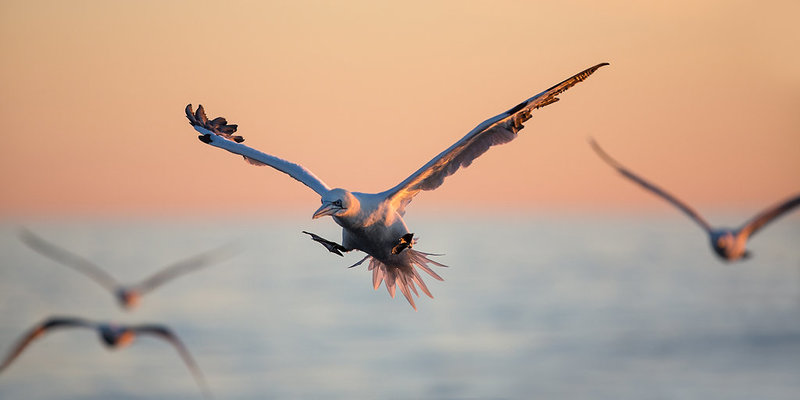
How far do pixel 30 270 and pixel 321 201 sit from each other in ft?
337

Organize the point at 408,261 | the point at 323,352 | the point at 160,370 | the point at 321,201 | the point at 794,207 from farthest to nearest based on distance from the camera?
1. the point at 323,352
2. the point at 160,370
3. the point at 794,207
4. the point at 408,261
5. the point at 321,201

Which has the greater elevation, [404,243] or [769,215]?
[769,215]

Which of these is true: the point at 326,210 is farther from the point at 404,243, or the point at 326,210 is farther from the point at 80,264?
the point at 80,264

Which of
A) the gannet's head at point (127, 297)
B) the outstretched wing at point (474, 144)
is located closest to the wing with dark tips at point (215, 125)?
the outstretched wing at point (474, 144)

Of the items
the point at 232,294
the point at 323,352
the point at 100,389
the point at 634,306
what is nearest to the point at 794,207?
the point at 100,389

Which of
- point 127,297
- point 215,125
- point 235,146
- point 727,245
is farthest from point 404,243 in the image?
point 127,297

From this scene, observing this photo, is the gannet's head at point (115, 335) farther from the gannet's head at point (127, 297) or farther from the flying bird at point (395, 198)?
the flying bird at point (395, 198)

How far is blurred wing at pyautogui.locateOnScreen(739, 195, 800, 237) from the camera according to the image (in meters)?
19.7

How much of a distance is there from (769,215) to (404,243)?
1143 cm

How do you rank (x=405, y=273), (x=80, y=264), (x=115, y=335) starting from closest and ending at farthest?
(x=405, y=273), (x=115, y=335), (x=80, y=264)

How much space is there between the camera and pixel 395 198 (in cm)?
1157

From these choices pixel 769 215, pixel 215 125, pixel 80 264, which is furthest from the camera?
pixel 80 264

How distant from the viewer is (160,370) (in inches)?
2064

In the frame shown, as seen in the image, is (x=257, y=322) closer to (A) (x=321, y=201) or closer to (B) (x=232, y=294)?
(B) (x=232, y=294)
